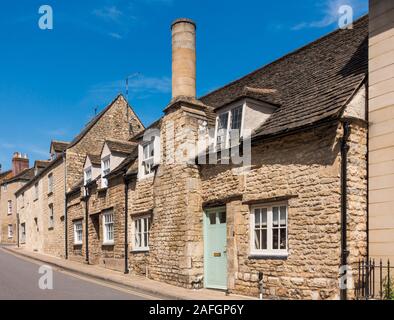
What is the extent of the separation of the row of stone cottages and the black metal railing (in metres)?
0.36

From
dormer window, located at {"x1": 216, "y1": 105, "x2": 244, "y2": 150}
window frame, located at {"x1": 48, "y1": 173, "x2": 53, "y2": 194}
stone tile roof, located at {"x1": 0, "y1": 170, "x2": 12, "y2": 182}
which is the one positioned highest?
dormer window, located at {"x1": 216, "y1": 105, "x2": 244, "y2": 150}

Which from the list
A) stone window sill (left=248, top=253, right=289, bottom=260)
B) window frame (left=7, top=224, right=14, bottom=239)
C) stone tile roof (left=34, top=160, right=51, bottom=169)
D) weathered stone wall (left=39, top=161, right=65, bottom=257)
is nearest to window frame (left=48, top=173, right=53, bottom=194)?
weathered stone wall (left=39, top=161, right=65, bottom=257)

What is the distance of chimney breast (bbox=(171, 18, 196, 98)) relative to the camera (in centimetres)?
1533

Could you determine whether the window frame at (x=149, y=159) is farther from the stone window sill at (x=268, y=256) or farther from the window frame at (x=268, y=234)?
the stone window sill at (x=268, y=256)

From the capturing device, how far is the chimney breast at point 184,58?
15.3 metres

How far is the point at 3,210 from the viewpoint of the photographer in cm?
5256

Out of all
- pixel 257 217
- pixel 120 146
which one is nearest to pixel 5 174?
pixel 120 146

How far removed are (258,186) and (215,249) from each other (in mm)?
2935

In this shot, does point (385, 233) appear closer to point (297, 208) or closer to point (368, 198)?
point (368, 198)

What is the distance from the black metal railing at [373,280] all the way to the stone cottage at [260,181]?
323mm

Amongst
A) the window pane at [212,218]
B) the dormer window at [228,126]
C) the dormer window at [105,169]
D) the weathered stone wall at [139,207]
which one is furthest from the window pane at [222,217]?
the dormer window at [105,169]

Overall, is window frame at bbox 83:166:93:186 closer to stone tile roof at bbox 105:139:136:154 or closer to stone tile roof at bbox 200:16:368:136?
stone tile roof at bbox 105:139:136:154

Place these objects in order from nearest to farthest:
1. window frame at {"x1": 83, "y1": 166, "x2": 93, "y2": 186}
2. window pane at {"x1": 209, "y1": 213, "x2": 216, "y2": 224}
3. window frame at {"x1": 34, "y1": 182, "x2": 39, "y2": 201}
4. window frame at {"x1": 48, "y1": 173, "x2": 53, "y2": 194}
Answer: window pane at {"x1": 209, "y1": 213, "x2": 216, "y2": 224}, window frame at {"x1": 83, "y1": 166, "x2": 93, "y2": 186}, window frame at {"x1": 48, "y1": 173, "x2": 53, "y2": 194}, window frame at {"x1": 34, "y1": 182, "x2": 39, "y2": 201}
